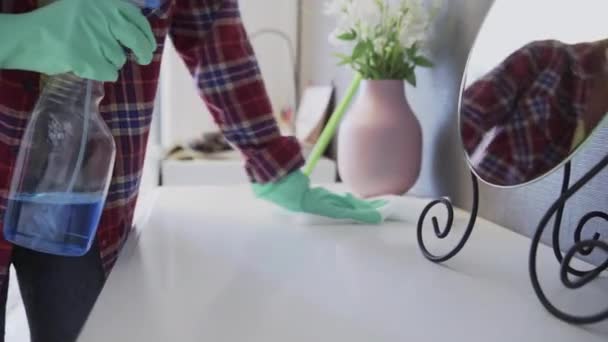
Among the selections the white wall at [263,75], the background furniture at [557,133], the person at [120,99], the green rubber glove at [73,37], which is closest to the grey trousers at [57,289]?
the person at [120,99]

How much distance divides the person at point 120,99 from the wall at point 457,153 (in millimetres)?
172

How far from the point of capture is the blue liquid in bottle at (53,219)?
59 centimetres

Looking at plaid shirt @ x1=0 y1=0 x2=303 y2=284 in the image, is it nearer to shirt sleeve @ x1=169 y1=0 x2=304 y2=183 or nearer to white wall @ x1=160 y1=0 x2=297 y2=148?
shirt sleeve @ x1=169 y1=0 x2=304 y2=183

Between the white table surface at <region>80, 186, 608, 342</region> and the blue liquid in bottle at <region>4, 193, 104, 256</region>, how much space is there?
0.05 m

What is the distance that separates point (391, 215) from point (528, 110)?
33cm

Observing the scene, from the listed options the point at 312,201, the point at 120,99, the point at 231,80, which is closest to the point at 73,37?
the point at 120,99

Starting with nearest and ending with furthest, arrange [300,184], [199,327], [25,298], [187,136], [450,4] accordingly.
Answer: [199,327] < [25,298] < [300,184] < [450,4] < [187,136]

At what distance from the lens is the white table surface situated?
428 millimetres

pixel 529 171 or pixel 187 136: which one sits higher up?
pixel 529 171

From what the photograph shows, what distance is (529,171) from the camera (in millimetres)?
558

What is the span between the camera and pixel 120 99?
701mm

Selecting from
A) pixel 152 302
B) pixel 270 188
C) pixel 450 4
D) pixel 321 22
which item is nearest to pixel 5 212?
pixel 152 302

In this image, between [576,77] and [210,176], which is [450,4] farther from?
[210,176]

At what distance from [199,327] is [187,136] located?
1.67m
